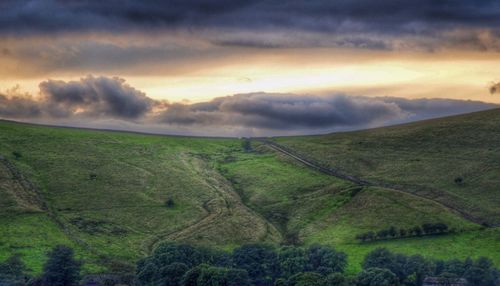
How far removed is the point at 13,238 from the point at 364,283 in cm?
9106

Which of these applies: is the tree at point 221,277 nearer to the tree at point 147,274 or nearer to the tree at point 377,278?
the tree at point 147,274

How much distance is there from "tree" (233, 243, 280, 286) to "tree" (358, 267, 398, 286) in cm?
2474

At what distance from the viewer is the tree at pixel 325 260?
171m

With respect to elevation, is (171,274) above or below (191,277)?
below

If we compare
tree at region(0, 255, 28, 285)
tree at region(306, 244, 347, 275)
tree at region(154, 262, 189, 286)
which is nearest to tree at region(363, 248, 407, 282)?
tree at region(306, 244, 347, 275)

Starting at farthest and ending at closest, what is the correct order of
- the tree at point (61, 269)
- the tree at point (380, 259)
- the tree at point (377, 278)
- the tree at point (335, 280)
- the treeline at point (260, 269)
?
the tree at point (380, 259) → the tree at point (61, 269) → the treeline at point (260, 269) → the tree at point (335, 280) → the tree at point (377, 278)

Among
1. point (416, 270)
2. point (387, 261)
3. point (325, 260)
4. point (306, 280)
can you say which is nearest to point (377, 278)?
point (306, 280)

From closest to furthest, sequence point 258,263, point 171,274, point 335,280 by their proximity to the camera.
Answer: point 335,280, point 171,274, point 258,263

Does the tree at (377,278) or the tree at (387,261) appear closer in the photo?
the tree at (377,278)

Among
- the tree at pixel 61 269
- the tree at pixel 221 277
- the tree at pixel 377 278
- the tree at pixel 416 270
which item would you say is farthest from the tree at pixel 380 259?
the tree at pixel 61 269

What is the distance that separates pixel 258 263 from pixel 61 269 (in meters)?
43.2

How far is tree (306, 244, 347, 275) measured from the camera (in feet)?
561

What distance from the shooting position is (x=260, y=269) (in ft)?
561

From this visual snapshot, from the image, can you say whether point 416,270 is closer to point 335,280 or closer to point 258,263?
point 335,280
